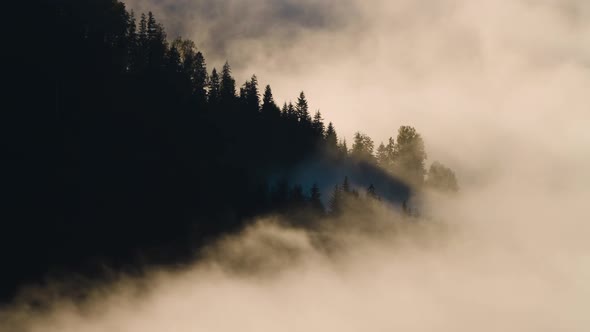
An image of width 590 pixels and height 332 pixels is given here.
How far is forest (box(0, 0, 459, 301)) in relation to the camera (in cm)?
5347

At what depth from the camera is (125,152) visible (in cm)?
6325

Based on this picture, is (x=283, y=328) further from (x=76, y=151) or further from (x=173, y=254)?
(x=76, y=151)

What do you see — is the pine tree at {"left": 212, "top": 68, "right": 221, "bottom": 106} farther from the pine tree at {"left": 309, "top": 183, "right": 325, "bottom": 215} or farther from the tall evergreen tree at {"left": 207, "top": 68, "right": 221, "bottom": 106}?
the pine tree at {"left": 309, "top": 183, "right": 325, "bottom": 215}

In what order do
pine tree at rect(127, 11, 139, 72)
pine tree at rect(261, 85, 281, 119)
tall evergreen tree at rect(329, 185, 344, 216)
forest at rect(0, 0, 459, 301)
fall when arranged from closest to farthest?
forest at rect(0, 0, 459, 301) < pine tree at rect(127, 11, 139, 72) < tall evergreen tree at rect(329, 185, 344, 216) < pine tree at rect(261, 85, 281, 119)

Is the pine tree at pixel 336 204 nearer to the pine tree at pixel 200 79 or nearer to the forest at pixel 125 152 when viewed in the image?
the forest at pixel 125 152

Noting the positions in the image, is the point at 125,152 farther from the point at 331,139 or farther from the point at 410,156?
the point at 410,156

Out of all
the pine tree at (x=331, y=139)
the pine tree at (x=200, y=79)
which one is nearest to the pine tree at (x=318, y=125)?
the pine tree at (x=331, y=139)

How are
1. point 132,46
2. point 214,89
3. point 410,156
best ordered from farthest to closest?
point 410,156 → point 214,89 → point 132,46

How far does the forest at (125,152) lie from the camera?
5347 centimetres

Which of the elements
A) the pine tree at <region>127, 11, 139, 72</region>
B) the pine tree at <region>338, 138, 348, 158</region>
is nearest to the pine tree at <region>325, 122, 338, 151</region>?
the pine tree at <region>338, 138, 348, 158</region>

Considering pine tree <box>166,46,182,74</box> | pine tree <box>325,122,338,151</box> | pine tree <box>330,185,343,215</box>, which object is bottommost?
pine tree <box>330,185,343,215</box>

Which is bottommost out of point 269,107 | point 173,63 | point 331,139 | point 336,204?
point 336,204

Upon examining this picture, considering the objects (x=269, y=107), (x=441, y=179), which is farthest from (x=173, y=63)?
(x=441, y=179)

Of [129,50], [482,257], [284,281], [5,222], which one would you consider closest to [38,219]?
[5,222]
